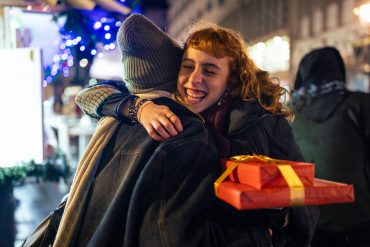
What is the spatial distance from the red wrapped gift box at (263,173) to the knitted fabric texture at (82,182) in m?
0.63

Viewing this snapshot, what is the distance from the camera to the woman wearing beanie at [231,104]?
1.82 metres

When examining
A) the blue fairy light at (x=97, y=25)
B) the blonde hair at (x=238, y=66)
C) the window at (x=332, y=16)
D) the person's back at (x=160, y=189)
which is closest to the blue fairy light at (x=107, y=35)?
the blue fairy light at (x=97, y=25)


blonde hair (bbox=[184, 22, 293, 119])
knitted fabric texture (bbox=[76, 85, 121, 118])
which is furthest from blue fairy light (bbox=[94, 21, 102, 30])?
blonde hair (bbox=[184, 22, 293, 119])

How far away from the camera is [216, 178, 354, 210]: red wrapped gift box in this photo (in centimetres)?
134

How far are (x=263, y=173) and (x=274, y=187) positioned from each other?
0.21ft

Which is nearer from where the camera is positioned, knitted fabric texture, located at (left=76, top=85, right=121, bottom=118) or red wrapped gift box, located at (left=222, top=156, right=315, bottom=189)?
red wrapped gift box, located at (left=222, top=156, right=315, bottom=189)

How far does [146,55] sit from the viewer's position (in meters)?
1.88

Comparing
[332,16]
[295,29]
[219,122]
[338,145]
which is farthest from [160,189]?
[295,29]

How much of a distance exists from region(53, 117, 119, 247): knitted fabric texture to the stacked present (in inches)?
24.5

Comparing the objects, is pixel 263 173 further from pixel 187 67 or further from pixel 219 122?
pixel 187 67

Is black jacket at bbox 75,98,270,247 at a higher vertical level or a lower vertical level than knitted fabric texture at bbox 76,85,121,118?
lower

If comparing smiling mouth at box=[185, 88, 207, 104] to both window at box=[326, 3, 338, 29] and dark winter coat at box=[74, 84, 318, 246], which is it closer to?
dark winter coat at box=[74, 84, 318, 246]

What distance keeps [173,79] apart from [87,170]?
2.11 ft

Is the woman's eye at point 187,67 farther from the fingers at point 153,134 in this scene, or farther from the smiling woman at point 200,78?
the fingers at point 153,134
